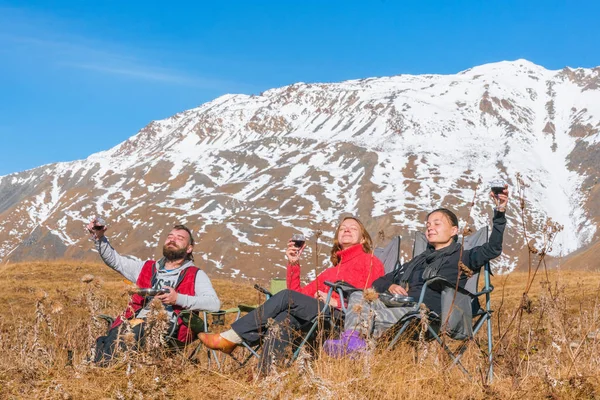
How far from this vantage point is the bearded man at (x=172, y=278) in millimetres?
5238

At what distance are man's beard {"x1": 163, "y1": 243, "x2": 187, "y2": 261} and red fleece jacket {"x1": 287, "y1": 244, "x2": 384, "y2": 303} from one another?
3.30 ft

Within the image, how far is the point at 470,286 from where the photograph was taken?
225 inches

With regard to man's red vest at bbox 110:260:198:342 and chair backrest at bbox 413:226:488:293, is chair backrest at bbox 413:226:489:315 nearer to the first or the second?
chair backrest at bbox 413:226:488:293

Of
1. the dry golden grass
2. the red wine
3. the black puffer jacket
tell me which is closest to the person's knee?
the dry golden grass

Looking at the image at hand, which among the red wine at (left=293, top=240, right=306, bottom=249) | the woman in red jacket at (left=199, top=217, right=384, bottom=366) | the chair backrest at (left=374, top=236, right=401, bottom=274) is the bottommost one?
the woman in red jacket at (left=199, top=217, right=384, bottom=366)

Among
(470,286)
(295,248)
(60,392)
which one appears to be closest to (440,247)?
(470,286)

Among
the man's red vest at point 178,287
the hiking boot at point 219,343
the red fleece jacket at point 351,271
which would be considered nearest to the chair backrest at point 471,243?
the red fleece jacket at point 351,271

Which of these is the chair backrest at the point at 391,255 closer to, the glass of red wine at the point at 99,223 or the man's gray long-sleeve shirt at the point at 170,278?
the man's gray long-sleeve shirt at the point at 170,278

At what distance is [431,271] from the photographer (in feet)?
17.5

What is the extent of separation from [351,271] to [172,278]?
1700mm

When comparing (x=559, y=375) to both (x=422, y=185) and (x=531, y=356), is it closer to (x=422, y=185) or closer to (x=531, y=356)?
(x=531, y=356)

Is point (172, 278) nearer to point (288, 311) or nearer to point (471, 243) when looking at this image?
point (288, 311)

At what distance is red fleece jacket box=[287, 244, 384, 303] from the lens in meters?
5.84

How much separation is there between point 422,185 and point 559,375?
181 metres
